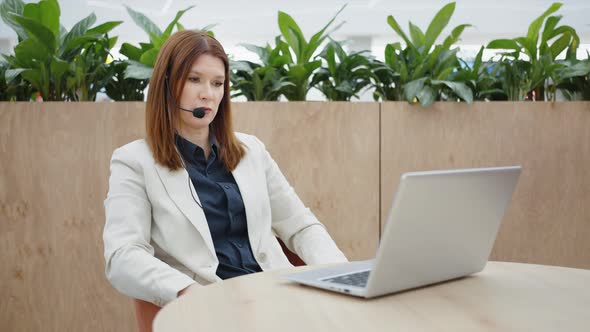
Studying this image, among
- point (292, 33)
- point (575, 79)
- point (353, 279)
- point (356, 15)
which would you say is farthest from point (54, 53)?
point (356, 15)

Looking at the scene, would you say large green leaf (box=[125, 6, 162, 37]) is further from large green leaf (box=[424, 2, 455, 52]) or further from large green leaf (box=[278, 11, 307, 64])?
large green leaf (box=[424, 2, 455, 52])

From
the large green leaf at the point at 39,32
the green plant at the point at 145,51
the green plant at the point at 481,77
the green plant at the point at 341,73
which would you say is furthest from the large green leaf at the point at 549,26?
the large green leaf at the point at 39,32

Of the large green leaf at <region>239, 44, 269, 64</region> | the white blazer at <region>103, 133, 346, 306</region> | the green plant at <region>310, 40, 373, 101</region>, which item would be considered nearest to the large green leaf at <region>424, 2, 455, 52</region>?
the green plant at <region>310, 40, 373, 101</region>

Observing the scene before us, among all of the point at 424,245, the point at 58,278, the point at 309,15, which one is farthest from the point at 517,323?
the point at 309,15

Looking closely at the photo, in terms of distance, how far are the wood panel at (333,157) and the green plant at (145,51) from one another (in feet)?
1.40

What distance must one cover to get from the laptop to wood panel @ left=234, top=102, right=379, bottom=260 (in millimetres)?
1586

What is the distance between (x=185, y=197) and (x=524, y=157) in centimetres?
181

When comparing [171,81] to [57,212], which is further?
[57,212]

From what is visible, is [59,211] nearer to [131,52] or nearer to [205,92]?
[131,52]

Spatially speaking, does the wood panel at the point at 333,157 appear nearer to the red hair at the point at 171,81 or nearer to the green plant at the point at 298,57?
the green plant at the point at 298,57

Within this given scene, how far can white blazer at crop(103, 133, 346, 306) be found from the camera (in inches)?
57.0

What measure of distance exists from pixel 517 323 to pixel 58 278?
6.87ft

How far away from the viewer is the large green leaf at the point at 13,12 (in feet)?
8.20

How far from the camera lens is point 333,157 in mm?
2787
